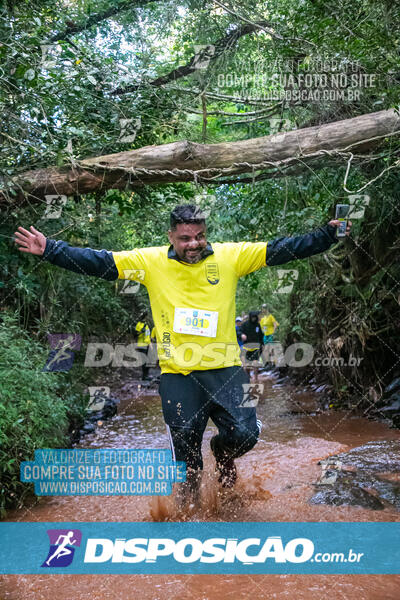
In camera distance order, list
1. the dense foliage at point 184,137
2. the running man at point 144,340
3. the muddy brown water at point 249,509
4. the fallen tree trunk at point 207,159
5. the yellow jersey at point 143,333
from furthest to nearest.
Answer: the running man at point 144,340 < the yellow jersey at point 143,333 < the fallen tree trunk at point 207,159 < the dense foliage at point 184,137 < the muddy brown water at point 249,509

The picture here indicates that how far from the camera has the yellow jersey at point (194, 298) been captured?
143 inches

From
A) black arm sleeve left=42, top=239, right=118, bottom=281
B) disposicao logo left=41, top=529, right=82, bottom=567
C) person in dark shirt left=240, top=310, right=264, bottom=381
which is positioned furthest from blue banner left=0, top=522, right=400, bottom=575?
person in dark shirt left=240, top=310, right=264, bottom=381

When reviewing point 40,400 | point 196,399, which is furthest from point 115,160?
point 196,399

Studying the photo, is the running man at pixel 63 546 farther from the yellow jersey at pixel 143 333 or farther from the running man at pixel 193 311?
the yellow jersey at pixel 143 333

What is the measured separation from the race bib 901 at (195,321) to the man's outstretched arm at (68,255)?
1.69 feet

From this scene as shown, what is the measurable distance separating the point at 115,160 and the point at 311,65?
8.58ft

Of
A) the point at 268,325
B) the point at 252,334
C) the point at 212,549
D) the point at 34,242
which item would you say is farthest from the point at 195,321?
the point at 268,325

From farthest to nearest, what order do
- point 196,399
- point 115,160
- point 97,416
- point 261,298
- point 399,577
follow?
point 261,298, point 97,416, point 115,160, point 196,399, point 399,577

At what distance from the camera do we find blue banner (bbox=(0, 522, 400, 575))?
3051 millimetres

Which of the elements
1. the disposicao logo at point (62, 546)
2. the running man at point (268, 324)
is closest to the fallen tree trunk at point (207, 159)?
the disposicao logo at point (62, 546)

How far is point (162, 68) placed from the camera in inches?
325

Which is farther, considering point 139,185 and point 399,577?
point 139,185

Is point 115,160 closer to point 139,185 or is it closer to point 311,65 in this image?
point 139,185

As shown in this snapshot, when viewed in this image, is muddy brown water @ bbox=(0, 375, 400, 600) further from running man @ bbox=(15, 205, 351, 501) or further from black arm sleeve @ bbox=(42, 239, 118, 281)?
black arm sleeve @ bbox=(42, 239, 118, 281)
